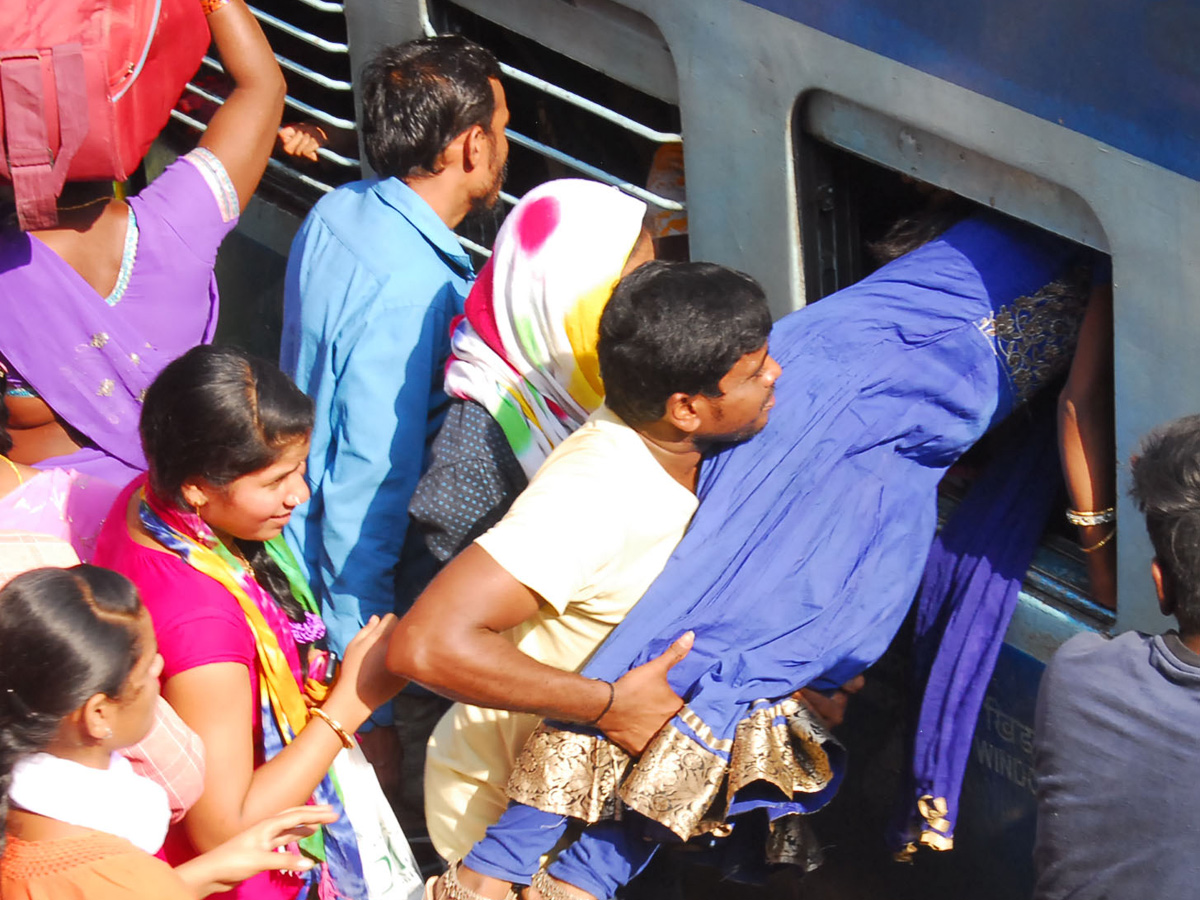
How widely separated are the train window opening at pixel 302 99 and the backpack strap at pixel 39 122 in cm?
143

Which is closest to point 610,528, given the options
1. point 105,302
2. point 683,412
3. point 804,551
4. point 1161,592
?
point 683,412

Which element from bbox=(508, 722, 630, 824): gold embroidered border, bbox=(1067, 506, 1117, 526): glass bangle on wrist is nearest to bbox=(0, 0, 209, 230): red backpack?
bbox=(508, 722, 630, 824): gold embroidered border

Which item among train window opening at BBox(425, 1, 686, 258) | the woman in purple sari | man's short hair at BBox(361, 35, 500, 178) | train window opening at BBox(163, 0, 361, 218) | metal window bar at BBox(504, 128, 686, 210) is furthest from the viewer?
train window opening at BBox(163, 0, 361, 218)

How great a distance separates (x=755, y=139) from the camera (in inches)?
106

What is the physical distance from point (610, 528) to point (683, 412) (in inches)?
8.8

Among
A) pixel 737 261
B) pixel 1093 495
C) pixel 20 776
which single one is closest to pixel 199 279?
pixel 737 261

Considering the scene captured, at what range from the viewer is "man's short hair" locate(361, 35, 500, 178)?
2.87 m

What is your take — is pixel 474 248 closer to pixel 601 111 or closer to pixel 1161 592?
pixel 601 111

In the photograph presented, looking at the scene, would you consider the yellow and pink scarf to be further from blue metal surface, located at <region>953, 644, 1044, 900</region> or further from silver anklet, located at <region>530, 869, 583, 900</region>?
blue metal surface, located at <region>953, 644, 1044, 900</region>

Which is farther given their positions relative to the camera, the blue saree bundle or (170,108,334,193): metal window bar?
(170,108,334,193): metal window bar

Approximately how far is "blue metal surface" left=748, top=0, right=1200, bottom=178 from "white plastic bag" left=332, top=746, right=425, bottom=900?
61.8 inches

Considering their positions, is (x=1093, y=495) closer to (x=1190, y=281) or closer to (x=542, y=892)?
(x=1190, y=281)

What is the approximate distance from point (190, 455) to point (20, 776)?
0.54 metres

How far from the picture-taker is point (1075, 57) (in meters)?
2.10
